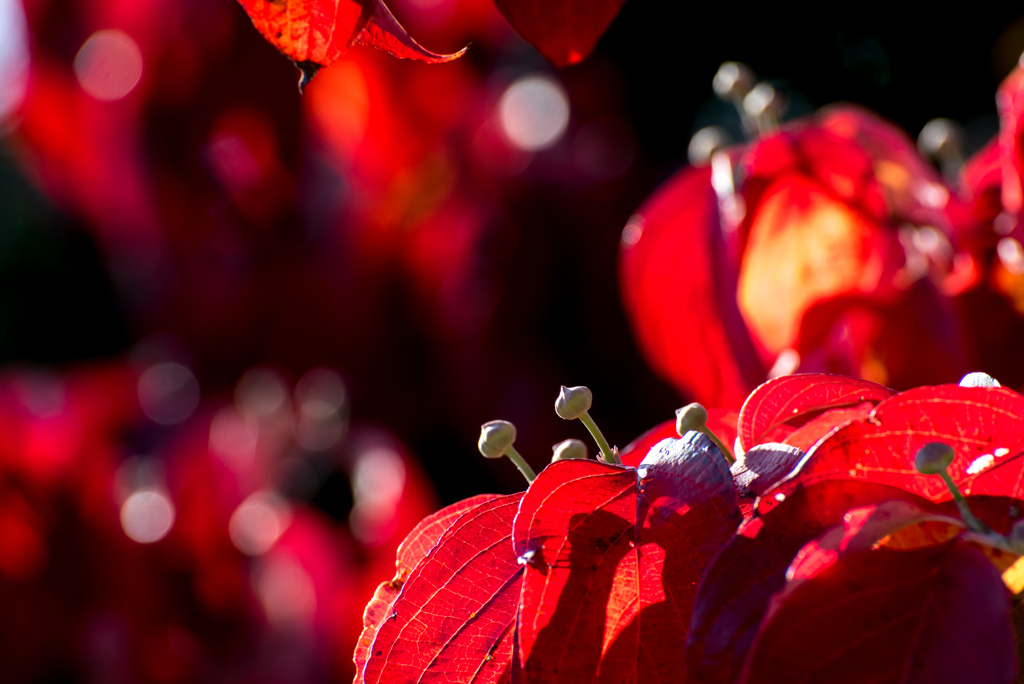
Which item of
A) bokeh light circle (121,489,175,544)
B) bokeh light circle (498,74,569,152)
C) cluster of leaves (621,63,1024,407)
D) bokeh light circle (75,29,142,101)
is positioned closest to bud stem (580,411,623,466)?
cluster of leaves (621,63,1024,407)

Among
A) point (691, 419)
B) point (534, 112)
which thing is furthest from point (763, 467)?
point (534, 112)

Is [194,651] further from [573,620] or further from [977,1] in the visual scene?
[977,1]

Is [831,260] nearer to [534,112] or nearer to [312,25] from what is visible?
[312,25]

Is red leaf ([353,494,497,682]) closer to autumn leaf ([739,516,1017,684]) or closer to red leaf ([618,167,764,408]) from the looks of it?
autumn leaf ([739,516,1017,684])

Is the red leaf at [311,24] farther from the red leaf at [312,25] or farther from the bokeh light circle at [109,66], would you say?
the bokeh light circle at [109,66]

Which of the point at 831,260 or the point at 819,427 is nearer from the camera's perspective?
the point at 819,427

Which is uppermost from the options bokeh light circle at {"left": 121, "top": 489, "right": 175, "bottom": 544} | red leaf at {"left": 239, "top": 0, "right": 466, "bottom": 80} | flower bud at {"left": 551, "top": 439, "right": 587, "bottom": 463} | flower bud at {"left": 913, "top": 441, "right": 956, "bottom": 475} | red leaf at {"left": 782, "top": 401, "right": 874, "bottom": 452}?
red leaf at {"left": 239, "top": 0, "right": 466, "bottom": 80}
